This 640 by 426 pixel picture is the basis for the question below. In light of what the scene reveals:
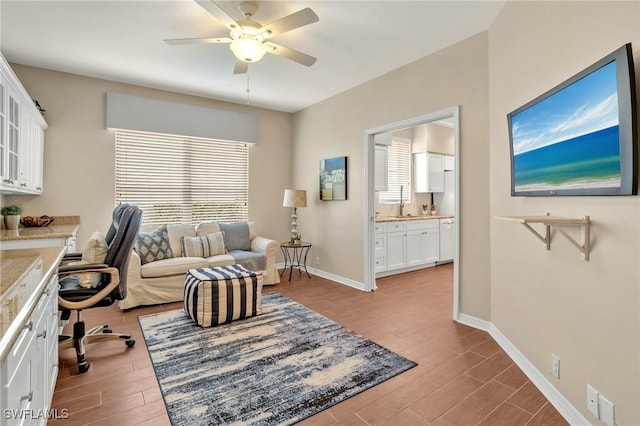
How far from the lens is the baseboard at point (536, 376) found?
1728 mm

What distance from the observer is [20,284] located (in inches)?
51.9

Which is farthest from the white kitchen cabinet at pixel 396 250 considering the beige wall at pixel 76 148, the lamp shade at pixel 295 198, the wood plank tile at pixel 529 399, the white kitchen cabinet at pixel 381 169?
the beige wall at pixel 76 148

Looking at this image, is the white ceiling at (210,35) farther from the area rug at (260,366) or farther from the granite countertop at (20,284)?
the area rug at (260,366)

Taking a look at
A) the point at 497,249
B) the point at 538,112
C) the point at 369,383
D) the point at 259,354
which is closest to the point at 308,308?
the point at 259,354

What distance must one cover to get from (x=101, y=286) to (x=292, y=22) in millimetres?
2471

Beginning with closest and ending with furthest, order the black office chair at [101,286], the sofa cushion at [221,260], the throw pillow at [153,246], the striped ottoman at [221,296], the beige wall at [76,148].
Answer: the black office chair at [101,286], the striped ottoman at [221,296], the beige wall at [76,148], the throw pillow at [153,246], the sofa cushion at [221,260]

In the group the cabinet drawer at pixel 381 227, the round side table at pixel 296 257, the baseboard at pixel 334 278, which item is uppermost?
the cabinet drawer at pixel 381 227

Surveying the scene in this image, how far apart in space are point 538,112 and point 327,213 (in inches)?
135

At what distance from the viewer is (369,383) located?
213 cm

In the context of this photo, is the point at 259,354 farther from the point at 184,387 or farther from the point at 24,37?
the point at 24,37

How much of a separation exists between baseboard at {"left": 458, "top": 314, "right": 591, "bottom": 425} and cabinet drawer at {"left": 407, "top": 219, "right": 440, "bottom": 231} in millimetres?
2464

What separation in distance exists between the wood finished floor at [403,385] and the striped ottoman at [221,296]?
532 mm

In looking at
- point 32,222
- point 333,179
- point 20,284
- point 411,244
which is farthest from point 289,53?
point 411,244

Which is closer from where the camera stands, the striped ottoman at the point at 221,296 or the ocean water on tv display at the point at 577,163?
the ocean water on tv display at the point at 577,163
